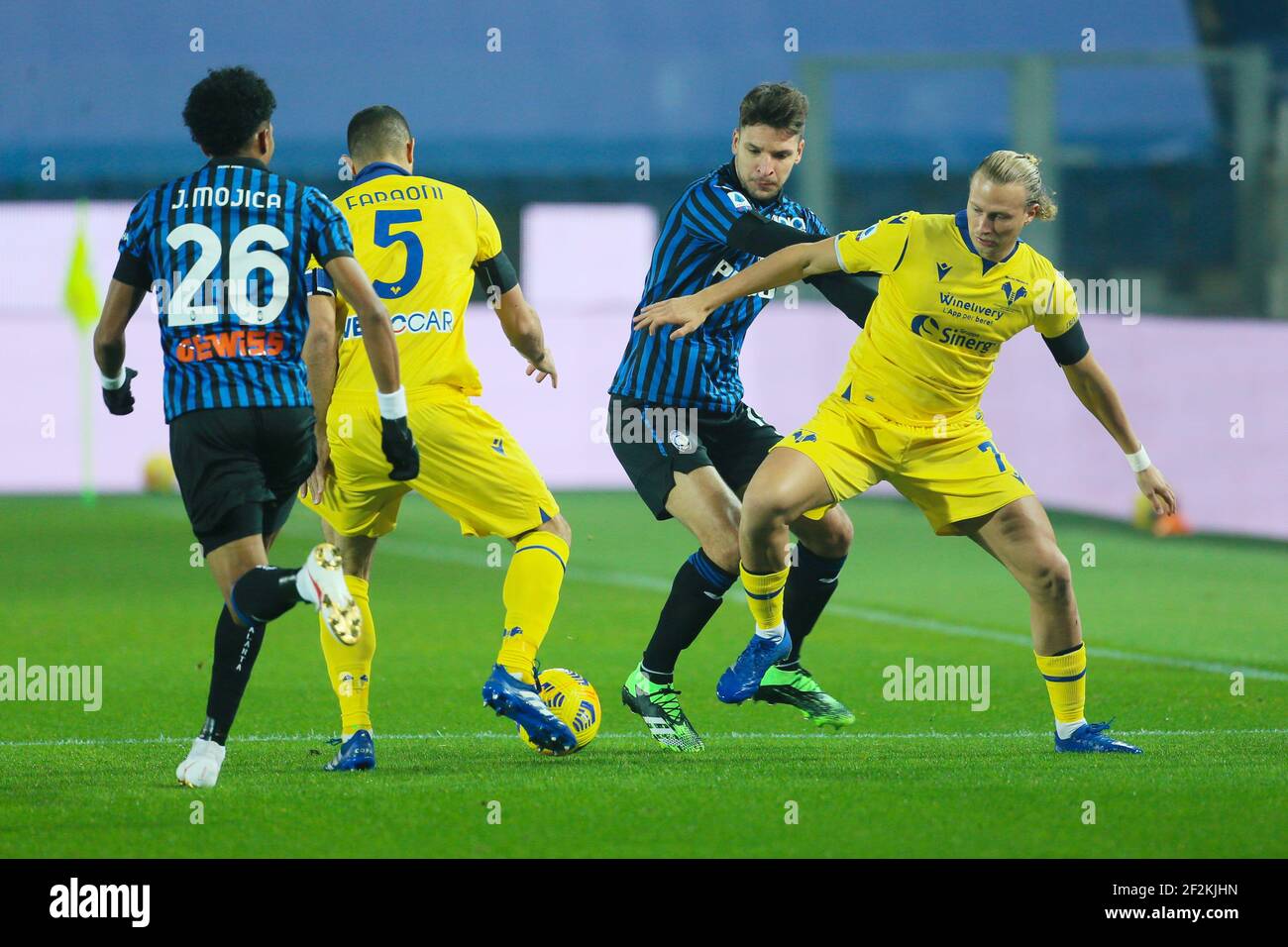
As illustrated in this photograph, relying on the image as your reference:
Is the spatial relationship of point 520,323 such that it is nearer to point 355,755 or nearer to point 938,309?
point 938,309

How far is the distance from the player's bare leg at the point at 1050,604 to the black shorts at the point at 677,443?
1047 millimetres

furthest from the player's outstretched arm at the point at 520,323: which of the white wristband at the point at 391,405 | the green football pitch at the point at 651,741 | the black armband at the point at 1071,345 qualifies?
the black armband at the point at 1071,345

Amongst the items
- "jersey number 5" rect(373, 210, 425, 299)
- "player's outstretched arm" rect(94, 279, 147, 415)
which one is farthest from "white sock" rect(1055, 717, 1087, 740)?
"player's outstretched arm" rect(94, 279, 147, 415)

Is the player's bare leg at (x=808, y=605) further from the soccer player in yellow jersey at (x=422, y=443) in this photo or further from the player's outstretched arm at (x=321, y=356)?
the player's outstretched arm at (x=321, y=356)

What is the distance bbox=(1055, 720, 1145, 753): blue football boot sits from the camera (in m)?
6.59

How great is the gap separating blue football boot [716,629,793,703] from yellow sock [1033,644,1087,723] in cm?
93

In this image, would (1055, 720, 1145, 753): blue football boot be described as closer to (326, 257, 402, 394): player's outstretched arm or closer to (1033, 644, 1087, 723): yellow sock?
(1033, 644, 1087, 723): yellow sock

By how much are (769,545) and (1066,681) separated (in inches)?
43.8

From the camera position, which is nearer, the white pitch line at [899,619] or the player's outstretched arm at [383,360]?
the player's outstretched arm at [383,360]

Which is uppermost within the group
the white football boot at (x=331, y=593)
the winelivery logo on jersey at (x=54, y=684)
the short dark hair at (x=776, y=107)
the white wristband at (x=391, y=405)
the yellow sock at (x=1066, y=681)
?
the short dark hair at (x=776, y=107)

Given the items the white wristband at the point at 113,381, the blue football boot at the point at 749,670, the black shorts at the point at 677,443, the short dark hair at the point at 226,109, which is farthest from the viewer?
the black shorts at the point at 677,443

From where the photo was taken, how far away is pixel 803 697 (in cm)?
737

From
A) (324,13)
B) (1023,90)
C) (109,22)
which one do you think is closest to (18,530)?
(1023,90)
